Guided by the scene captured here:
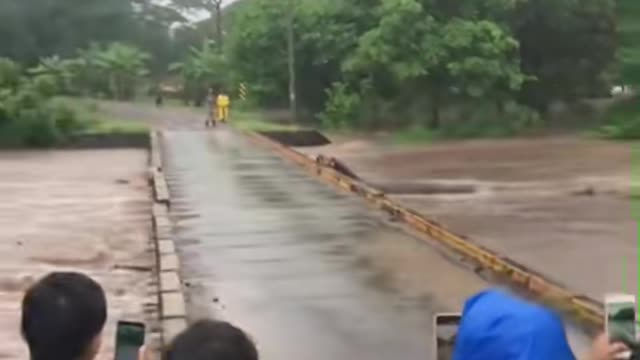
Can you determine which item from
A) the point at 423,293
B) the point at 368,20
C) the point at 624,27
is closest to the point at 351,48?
the point at 368,20

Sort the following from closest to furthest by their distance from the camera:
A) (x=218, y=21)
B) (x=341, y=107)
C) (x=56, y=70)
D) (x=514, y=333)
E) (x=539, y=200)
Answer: (x=514, y=333) < (x=539, y=200) < (x=56, y=70) < (x=341, y=107) < (x=218, y=21)

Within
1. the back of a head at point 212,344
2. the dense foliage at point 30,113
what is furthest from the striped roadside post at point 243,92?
the back of a head at point 212,344

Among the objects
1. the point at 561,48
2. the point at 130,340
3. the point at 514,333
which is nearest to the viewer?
the point at 514,333

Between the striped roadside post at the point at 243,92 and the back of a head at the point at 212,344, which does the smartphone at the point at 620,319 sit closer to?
the back of a head at the point at 212,344

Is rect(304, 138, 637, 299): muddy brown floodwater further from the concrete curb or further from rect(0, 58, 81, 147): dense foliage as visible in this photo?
rect(0, 58, 81, 147): dense foliage

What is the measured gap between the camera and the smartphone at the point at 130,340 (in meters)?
2.37

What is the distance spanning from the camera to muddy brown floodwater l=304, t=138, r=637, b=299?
34.1ft

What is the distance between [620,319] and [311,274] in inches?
300

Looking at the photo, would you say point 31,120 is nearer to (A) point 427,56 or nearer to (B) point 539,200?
(A) point 427,56

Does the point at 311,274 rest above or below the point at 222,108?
above

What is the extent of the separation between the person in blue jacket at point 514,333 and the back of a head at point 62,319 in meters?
0.75

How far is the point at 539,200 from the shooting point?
16031mm

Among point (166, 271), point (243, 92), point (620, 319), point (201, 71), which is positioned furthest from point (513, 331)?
point (201, 71)

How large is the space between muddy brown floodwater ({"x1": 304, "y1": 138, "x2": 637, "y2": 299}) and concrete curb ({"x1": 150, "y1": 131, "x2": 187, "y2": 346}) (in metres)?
2.83
